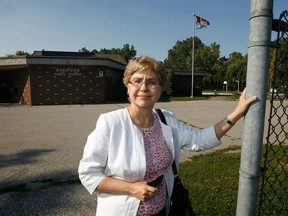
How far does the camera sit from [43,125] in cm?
1046

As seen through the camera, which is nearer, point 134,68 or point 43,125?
point 134,68

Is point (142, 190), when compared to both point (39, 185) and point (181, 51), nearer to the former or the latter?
point (39, 185)

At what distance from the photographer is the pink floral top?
184 centimetres

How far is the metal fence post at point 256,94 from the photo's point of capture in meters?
1.42

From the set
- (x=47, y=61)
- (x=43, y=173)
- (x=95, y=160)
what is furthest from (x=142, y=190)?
(x=47, y=61)

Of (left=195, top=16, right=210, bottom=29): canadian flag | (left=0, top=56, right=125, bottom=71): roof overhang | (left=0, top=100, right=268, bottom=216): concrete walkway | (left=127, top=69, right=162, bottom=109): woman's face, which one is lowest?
(left=0, top=100, right=268, bottom=216): concrete walkway

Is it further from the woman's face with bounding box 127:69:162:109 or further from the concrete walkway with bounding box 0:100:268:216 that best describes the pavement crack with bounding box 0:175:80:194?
the woman's face with bounding box 127:69:162:109

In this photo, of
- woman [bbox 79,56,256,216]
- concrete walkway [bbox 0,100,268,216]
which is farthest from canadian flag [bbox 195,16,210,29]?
Result: woman [bbox 79,56,256,216]

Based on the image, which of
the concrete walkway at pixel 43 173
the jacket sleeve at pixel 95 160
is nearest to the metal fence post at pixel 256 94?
the jacket sleeve at pixel 95 160

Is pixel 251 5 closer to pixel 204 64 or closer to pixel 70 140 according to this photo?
pixel 70 140

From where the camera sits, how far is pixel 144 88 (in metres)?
1.96

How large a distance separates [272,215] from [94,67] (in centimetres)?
2026

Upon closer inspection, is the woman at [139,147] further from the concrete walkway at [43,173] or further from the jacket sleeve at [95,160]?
the concrete walkway at [43,173]

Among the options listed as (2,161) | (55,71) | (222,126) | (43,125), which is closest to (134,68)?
(222,126)
